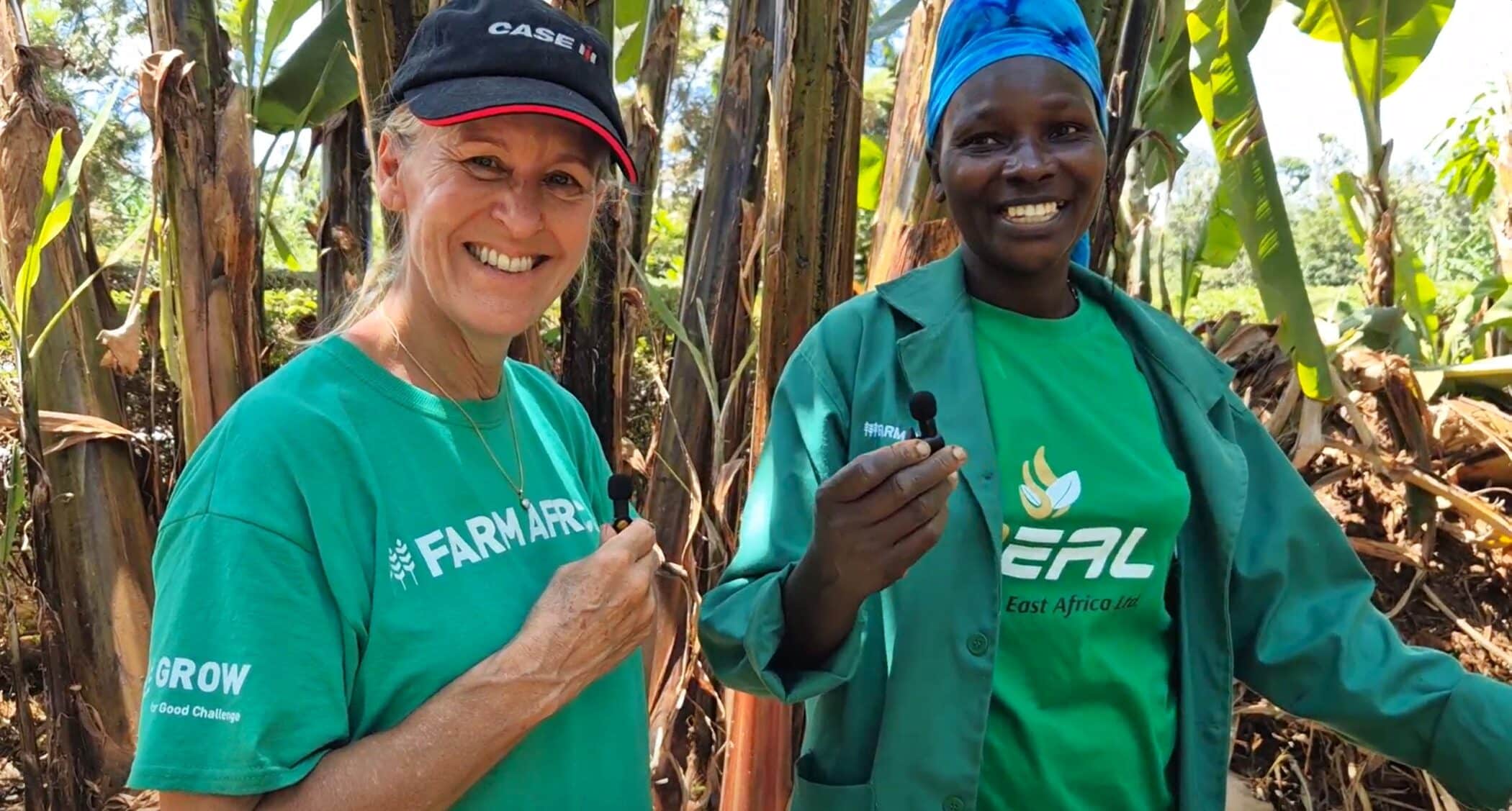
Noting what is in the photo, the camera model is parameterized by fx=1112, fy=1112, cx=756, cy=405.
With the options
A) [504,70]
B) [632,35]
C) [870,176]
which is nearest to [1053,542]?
[504,70]

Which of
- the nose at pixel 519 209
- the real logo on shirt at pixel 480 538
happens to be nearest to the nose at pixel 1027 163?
the nose at pixel 519 209

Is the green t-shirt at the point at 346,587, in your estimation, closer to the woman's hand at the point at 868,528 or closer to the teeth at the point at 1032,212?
the woman's hand at the point at 868,528

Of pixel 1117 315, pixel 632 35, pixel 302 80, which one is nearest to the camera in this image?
pixel 1117 315

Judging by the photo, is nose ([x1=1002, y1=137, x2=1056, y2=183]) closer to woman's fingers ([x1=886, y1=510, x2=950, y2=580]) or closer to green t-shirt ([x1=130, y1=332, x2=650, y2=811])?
woman's fingers ([x1=886, y1=510, x2=950, y2=580])

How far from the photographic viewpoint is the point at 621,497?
48.9 inches

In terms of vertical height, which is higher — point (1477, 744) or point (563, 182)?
point (563, 182)

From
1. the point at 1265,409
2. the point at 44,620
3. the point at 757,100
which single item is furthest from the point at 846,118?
the point at 44,620

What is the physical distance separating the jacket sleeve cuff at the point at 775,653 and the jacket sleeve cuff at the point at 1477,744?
751 millimetres

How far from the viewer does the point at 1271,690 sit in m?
1.47

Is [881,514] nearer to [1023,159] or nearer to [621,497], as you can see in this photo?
[621,497]

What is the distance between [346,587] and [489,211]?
0.43 m

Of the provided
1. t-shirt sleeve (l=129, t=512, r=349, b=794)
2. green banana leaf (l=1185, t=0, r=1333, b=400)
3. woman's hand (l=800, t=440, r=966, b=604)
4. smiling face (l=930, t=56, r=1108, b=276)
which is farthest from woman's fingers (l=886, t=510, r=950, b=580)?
green banana leaf (l=1185, t=0, r=1333, b=400)

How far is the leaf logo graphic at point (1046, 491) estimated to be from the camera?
1.29m

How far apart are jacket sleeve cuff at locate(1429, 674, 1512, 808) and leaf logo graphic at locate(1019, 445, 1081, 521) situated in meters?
0.54
